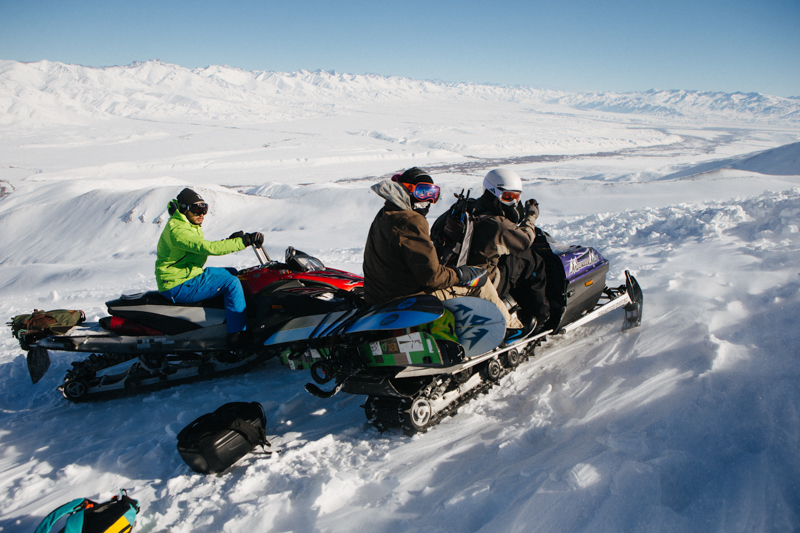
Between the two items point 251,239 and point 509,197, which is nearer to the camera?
point 509,197

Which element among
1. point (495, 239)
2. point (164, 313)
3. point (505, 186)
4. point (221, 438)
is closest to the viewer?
point (221, 438)

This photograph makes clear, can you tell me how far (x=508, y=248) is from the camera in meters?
3.40

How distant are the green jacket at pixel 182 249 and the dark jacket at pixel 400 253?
4.37ft

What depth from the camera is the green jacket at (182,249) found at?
3756 mm

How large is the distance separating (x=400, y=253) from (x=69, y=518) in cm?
209

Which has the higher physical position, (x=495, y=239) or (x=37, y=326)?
(x=495, y=239)

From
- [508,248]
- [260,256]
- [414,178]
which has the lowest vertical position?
[260,256]

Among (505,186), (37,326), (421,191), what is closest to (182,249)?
(37,326)

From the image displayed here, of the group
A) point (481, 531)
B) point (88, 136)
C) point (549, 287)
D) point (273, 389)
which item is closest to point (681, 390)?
point (549, 287)

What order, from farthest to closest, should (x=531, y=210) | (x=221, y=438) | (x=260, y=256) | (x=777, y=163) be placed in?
1. (x=777, y=163)
2. (x=260, y=256)
3. (x=531, y=210)
4. (x=221, y=438)

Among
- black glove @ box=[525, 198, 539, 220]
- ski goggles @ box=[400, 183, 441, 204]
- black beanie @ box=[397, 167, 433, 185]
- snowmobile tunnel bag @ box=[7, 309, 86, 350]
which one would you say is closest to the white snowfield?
snowmobile tunnel bag @ box=[7, 309, 86, 350]

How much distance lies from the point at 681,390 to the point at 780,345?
0.73 meters

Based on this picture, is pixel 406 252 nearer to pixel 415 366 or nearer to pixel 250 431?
pixel 415 366

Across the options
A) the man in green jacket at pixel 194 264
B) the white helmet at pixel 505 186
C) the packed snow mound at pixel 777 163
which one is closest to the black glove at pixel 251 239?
the man in green jacket at pixel 194 264
